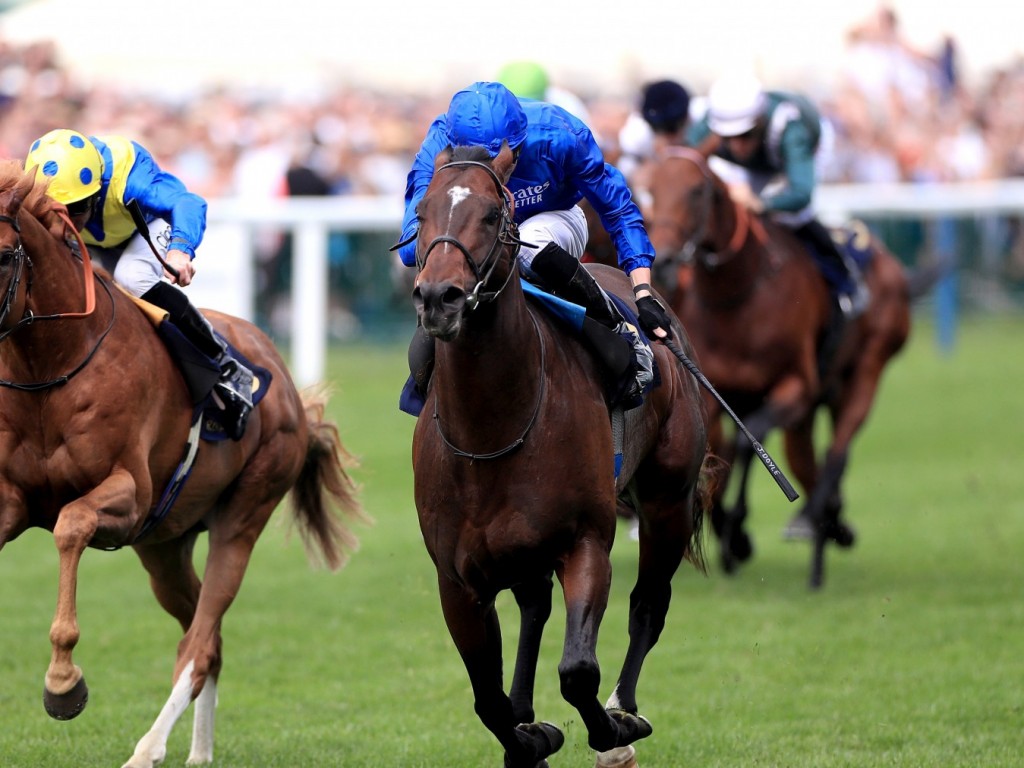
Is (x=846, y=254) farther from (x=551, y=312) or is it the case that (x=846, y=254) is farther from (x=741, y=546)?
(x=551, y=312)

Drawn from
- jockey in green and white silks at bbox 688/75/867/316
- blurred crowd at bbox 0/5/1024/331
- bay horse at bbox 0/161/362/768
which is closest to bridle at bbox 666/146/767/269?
jockey in green and white silks at bbox 688/75/867/316

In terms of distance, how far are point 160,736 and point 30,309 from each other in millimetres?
1438

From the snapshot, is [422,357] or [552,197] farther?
[552,197]

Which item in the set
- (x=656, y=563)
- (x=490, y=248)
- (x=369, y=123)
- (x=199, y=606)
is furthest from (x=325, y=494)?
(x=369, y=123)

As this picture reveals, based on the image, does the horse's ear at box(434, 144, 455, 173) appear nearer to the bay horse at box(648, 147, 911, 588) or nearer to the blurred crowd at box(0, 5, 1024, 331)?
the bay horse at box(648, 147, 911, 588)

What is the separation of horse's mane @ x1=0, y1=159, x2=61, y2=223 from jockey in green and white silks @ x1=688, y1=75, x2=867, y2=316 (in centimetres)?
466

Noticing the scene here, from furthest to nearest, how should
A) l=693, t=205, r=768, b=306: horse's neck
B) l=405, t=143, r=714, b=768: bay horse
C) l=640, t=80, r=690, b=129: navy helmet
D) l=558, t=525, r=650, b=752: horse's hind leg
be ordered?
1. l=640, t=80, r=690, b=129: navy helmet
2. l=693, t=205, r=768, b=306: horse's neck
3. l=558, t=525, r=650, b=752: horse's hind leg
4. l=405, t=143, r=714, b=768: bay horse

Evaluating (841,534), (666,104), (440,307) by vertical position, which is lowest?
(841,534)

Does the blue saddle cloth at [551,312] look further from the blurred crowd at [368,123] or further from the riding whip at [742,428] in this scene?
the blurred crowd at [368,123]

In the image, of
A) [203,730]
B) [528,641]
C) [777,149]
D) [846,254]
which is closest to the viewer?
[528,641]

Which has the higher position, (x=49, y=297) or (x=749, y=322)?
(x=49, y=297)

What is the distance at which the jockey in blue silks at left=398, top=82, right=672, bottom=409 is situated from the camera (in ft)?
16.4

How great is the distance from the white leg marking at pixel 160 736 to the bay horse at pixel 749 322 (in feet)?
11.6

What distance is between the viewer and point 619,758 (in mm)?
5500
